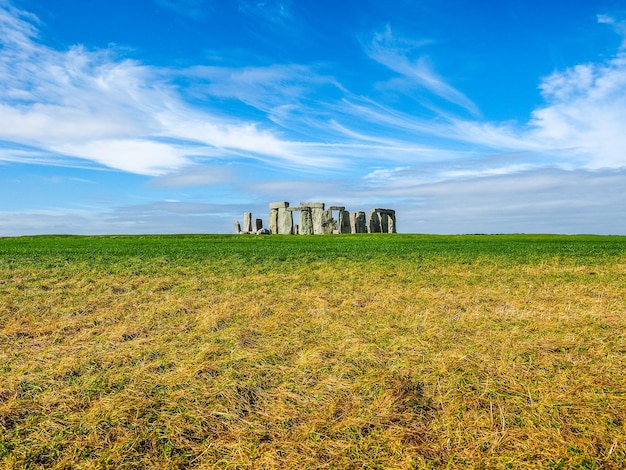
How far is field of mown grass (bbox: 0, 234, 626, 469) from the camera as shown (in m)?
2.69

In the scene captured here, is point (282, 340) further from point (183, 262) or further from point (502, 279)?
point (183, 262)

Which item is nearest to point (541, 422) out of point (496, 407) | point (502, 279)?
point (496, 407)

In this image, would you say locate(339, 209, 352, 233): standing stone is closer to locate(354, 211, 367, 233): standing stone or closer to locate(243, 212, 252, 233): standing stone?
locate(354, 211, 367, 233): standing stone

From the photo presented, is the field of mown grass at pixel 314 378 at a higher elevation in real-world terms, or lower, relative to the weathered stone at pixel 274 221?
lower

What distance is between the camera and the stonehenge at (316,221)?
1332 inches

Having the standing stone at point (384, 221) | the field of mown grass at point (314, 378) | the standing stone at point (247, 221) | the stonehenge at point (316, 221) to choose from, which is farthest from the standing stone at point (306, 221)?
the field of mown grass at point (314, 378)

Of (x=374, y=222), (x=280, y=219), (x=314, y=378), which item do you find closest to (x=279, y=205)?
(x=280, y=219)

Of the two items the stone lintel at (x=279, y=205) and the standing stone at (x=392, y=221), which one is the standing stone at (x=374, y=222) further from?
the stone lintel at (x=279, y=205)

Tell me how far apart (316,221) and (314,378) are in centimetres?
3041

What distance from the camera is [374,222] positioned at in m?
35.8

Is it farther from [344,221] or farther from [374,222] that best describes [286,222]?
[374,222]

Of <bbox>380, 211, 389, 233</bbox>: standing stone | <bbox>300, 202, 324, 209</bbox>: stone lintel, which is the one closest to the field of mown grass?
<bbox>300, 202, 324, 209</bbox>: stone lintel

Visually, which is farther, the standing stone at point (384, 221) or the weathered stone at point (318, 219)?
the standing stone at point (384, 221)

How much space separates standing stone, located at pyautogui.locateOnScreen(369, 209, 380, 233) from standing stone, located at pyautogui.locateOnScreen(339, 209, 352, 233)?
1.88 metres
